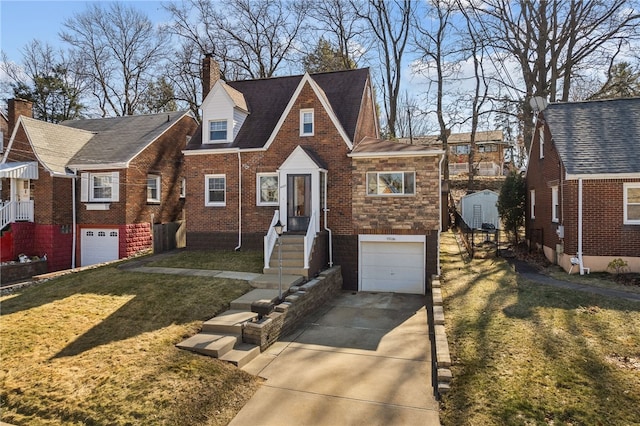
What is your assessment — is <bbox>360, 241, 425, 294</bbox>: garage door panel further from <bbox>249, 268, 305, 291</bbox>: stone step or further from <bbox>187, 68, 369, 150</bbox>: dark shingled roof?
<bbox>187, 68, 369, 150</bbox>: dark shingled roof

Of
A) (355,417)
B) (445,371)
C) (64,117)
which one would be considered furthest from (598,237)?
(64,117)

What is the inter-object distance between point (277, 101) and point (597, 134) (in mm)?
13272

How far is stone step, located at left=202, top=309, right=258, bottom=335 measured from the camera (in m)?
8.21

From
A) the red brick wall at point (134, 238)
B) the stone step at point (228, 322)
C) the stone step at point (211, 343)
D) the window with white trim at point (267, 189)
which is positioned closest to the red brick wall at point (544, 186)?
the window with white trim at point (267, 189)

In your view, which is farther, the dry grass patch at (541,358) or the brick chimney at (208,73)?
the brick chimney at (208,73)

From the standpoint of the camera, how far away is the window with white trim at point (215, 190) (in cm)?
1644

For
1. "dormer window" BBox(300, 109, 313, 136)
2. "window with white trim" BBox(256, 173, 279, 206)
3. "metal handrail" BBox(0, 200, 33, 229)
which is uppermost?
"dormer window" BBox(300, 109, 313, 136)

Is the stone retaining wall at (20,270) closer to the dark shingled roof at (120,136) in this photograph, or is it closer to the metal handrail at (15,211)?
the metal handrail at (15,211)

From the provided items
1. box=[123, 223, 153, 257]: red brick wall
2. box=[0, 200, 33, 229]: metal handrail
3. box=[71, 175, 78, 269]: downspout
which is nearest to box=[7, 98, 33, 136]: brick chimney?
box=[0, 200, 33, 229]: metal handrail

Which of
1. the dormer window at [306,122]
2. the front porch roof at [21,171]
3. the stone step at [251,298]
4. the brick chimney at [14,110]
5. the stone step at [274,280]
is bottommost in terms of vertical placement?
the stone step at [251,298]

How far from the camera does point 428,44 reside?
29891 mm

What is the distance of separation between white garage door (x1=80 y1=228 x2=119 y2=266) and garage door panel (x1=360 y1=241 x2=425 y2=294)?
12500 millimetres

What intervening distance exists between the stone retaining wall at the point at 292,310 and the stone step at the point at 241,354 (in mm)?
178

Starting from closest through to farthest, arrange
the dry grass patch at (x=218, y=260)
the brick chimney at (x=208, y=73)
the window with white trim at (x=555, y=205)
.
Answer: the dry grass patch at (x=218, y=260)
the window with white trim at (x=555, y=205)
the brick chimney at (x=208, y=73)
